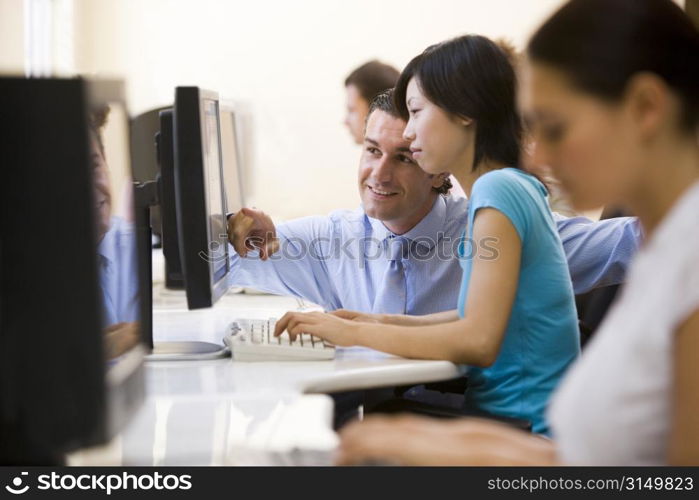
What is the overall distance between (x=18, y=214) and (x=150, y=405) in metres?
0.50

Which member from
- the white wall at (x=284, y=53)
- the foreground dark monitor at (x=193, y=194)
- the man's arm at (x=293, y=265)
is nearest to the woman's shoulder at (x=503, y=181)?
the foreground dark monitor at (x=193, y=194)

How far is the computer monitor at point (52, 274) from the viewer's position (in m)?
0.77

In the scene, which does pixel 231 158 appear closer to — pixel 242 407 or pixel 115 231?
pixel 242 407

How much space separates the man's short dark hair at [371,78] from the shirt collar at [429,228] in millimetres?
1650

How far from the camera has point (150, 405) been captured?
1221 millimetres

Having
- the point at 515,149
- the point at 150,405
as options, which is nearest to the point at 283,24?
the point at 515,149

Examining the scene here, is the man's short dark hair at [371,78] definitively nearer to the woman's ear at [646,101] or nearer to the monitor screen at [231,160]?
the monitor screen at [231,160]

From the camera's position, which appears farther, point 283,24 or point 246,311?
point 283,24

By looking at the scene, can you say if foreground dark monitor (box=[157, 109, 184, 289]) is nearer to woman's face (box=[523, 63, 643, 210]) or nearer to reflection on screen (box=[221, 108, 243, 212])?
reflection on screen (box=[221, 108, 243, 212])

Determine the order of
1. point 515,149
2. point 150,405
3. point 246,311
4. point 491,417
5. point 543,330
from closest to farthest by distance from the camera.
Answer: point 150,405
point 491,417
point 543,330
point 515,149
point 246,311

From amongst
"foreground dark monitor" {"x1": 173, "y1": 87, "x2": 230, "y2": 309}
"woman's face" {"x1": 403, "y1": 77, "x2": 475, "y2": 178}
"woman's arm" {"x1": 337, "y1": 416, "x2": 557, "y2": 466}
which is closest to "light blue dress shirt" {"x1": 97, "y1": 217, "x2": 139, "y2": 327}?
"woman's arm" {"x1": 337, "y1": 416, "x2": 557, "y2": 466}

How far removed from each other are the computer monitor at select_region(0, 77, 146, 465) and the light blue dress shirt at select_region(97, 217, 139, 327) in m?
0.07

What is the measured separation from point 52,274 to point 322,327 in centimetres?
83
